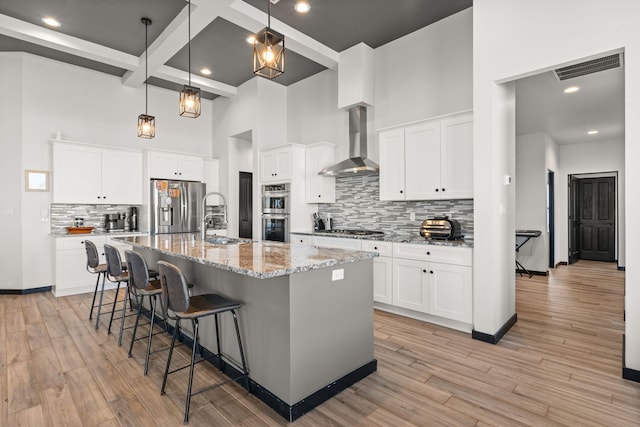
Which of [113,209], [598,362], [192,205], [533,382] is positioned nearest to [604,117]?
[598,362]

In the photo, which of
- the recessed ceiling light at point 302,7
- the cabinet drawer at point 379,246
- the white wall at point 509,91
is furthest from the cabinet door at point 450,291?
the recessed ceiling light at point 302,7

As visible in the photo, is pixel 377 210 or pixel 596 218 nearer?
pixel 377 210

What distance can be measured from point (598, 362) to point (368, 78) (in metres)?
3.94

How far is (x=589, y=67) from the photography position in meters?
3.72

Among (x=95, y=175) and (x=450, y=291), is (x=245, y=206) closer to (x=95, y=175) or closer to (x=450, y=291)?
(x=95, y=175)

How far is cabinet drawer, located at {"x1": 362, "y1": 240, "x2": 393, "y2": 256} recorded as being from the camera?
3867 mm

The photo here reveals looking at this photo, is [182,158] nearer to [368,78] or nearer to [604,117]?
[368,78]

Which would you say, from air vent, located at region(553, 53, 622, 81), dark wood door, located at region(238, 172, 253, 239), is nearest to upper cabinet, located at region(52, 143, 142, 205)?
dark wood door, located at region(238, 172, 253, 239)

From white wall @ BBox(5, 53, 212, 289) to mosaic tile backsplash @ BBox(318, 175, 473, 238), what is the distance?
3.75m

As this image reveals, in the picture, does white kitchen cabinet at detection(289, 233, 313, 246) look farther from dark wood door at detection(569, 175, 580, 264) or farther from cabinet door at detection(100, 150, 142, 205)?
dark wood door at detection(569, 175, 580, 264)

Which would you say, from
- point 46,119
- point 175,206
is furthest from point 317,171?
point 46,119

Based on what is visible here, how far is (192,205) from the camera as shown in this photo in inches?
243

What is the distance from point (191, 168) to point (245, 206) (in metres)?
1.23

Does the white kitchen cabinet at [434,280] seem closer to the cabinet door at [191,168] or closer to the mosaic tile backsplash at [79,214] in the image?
the cabinet door at [191,168]
